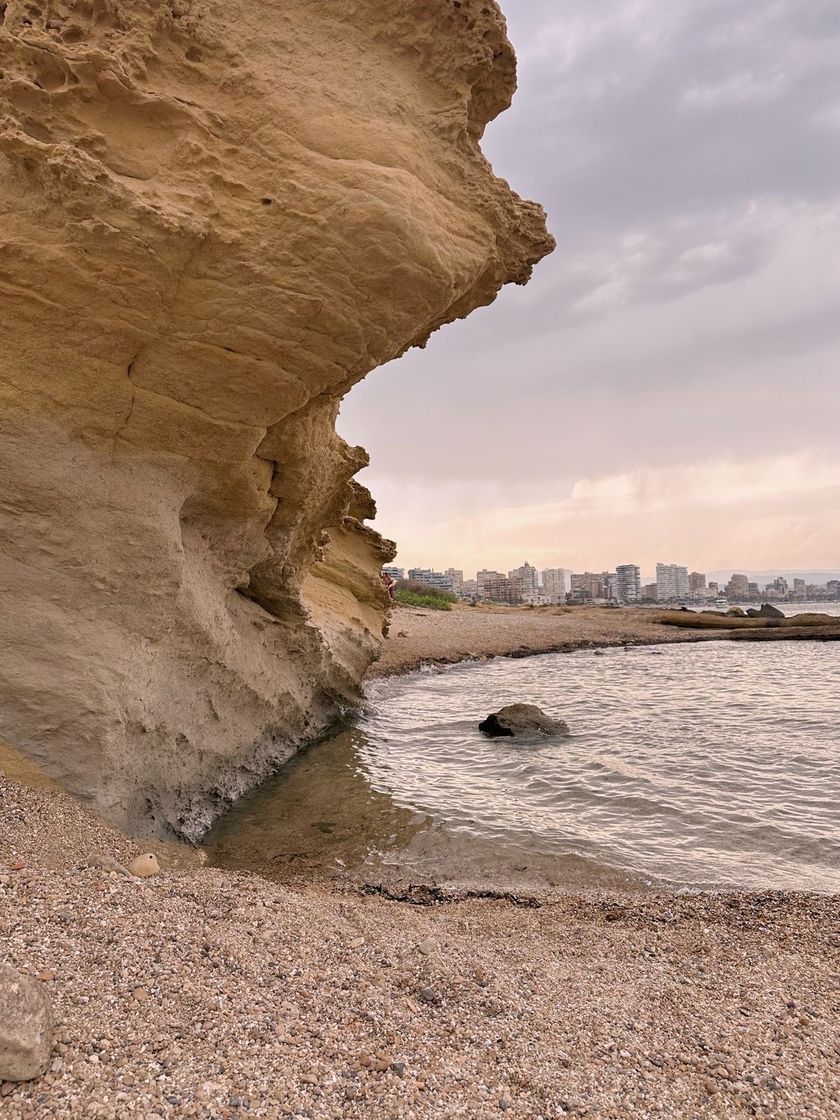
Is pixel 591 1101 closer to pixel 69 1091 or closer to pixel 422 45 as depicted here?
pixel 69 1091

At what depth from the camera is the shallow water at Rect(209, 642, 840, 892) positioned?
558 cm

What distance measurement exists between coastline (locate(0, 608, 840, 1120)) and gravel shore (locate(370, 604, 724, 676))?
1284cm

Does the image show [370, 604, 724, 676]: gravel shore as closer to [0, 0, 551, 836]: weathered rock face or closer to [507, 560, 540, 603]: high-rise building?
[0, 0, 551, 836]: weathered rock face

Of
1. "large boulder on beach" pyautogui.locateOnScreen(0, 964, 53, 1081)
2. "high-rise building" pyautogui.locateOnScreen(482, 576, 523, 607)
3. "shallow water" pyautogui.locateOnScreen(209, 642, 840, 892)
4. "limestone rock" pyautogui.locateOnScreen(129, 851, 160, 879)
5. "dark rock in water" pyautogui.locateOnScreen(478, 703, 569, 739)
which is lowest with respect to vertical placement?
"shallow water" pyautogui.locateOnScreen(209, 642, 840, 892)

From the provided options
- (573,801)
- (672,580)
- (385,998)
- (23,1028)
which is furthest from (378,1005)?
(672,580)

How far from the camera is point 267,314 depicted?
202 inches

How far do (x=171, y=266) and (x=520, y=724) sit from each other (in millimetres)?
8108

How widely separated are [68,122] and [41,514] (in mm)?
2888

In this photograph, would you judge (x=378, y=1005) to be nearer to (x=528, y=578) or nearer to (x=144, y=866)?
(x=144, y=866)

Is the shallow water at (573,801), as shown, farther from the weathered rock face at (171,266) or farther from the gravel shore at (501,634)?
the gravel shore at (501,634)

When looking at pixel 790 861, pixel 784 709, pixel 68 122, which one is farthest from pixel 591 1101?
pixel 784 709

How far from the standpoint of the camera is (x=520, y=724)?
10367mm

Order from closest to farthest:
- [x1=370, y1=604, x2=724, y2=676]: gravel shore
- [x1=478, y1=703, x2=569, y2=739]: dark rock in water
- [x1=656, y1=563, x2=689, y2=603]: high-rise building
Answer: [x1=478, y1=703, x2=569, y2=739]: dark rock in water → [x1=370, y1=604, x2=724, y2=676]: gravel shore → [x1=656, y1=563, x2=689, y2=603]: high-rise building

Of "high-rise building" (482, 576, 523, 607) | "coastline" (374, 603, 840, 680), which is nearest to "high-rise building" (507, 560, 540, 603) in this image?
"high-rise building" (482, 576, 523, 607)
